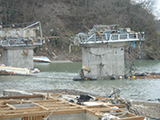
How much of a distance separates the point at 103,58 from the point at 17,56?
20.1m

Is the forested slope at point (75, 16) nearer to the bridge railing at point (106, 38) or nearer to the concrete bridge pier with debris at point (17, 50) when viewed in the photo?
the concrete bridge pier with debris at point (17, 50)

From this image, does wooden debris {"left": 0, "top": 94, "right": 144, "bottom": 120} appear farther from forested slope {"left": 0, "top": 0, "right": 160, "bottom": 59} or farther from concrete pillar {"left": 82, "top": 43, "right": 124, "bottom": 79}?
forested slope {"left": 0, "top": 0, "right": 160, "bottom": 59}

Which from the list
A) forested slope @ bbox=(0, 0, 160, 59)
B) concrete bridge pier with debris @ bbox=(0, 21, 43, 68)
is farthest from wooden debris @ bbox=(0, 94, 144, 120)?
forested slope @ bbox=(0, 0, 160, 59)

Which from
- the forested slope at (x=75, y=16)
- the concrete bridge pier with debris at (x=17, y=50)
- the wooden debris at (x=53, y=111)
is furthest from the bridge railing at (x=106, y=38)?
the forested slope at (x=75, y=16)

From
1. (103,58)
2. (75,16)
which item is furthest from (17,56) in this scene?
(75,16)

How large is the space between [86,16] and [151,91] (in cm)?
5929

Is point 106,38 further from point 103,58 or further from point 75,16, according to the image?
point 75,16

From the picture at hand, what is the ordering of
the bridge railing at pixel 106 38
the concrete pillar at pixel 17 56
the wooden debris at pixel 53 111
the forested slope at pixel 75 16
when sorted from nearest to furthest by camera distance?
the wooden debris at pixel 53 111
the bridge railing at pixel 106 38
the concrete pillar at pixel 17 56
the forested slope at pixel 75 16

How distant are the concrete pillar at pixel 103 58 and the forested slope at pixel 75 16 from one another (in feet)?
131

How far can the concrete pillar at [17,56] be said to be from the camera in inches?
1940

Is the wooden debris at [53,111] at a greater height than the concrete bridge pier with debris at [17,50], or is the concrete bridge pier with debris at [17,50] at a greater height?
the concrete bridge pier with debris at [17,50]

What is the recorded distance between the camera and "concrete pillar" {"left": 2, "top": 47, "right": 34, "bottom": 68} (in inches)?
1940

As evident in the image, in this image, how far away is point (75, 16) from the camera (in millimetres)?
84000

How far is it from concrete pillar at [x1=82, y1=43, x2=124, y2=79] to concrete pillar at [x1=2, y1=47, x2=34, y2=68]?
1752cm
